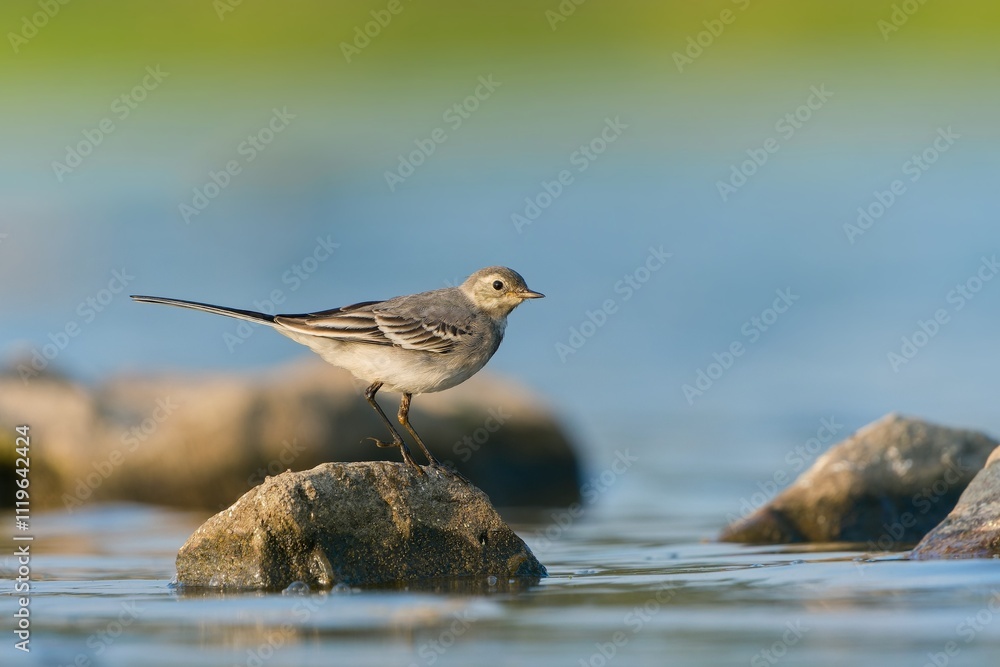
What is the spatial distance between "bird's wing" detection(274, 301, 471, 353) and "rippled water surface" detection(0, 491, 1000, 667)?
1.61m

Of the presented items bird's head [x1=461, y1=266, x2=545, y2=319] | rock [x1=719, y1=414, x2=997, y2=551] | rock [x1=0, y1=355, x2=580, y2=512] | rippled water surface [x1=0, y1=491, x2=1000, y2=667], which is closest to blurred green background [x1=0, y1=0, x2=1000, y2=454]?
rock [x1=0, y1=355, x2=580, y2=512]

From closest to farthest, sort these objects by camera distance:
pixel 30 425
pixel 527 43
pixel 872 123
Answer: pixel 30 425 → pixel 872 123 → pixel 527 43

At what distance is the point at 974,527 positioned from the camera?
8.52 meters

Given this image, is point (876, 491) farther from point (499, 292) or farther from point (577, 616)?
point (577, 616)

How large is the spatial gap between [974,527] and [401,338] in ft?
12.0

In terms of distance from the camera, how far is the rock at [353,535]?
8.24 meters

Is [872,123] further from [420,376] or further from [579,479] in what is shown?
[420,376]

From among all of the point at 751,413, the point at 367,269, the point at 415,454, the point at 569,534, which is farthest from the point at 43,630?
the point at 367,269

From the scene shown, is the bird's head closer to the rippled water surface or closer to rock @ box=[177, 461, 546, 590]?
rock @ box=[177, 461, 546, 590]

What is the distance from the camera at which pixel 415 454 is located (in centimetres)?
1367

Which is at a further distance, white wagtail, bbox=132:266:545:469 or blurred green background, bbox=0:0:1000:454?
blurred green background, bbox=0:0:1000:454

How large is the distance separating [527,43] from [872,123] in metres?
A: 9.45

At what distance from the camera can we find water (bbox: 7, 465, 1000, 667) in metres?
6.32

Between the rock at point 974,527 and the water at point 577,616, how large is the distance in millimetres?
276
